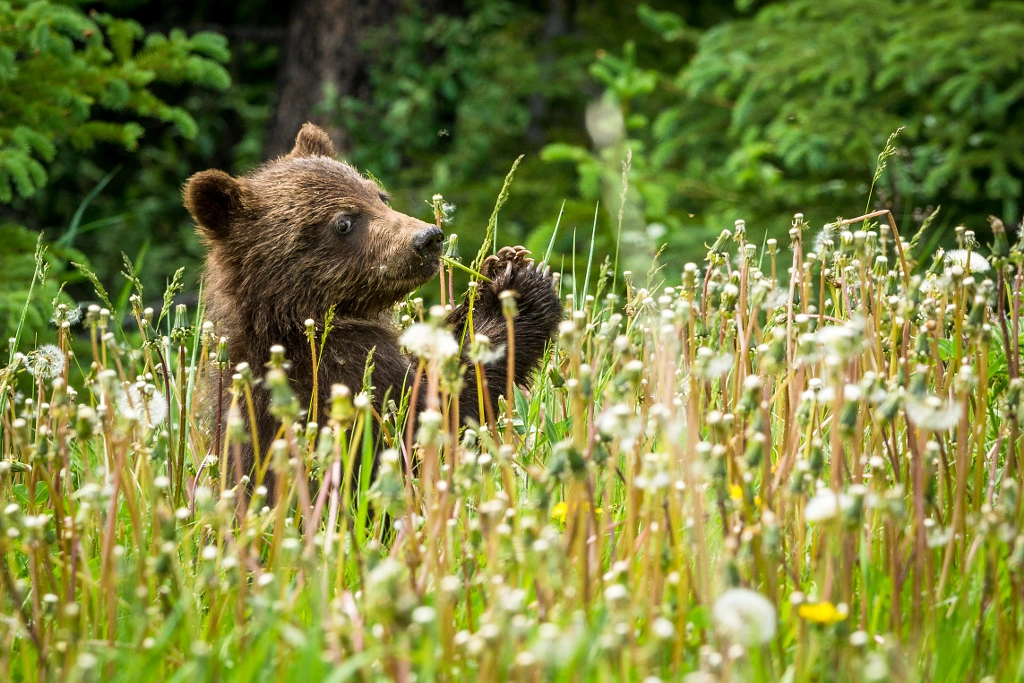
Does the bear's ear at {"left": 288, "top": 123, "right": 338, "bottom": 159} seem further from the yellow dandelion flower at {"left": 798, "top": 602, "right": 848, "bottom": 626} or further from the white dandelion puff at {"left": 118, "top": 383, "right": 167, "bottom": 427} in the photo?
the yellow dandelion flower at {"left": 798, "top": 602, "right": 848, "bottom": 626}

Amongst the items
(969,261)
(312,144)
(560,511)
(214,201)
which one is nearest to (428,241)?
(214,201)

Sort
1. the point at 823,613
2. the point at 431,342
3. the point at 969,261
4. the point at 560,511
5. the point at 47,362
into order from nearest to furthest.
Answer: the point at 823,613 < the point at 431,342 < the point at 560,511 < the point at 969,261 < the point at 47,362

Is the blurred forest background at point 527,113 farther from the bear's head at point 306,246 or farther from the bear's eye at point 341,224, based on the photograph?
the bear's eye at point 341,224

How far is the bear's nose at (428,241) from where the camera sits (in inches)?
133

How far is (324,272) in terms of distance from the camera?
3.52 meters

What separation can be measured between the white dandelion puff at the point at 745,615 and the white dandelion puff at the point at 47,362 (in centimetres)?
190

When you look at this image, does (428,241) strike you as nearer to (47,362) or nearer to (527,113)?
(47,362)

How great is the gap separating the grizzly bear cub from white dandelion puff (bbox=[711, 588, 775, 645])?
1.89 meters

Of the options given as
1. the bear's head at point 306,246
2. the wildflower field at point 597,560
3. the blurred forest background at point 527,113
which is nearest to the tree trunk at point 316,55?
the blurred forest background at point 527,113

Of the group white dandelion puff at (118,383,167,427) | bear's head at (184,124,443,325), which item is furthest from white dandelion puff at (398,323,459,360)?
bear's head at (184,124,443,325)

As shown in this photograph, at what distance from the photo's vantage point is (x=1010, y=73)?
548 cm

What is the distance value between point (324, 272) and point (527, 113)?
16.0 feet

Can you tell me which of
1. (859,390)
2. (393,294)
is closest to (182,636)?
(859,390)

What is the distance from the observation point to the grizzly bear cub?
3436 millimetres
